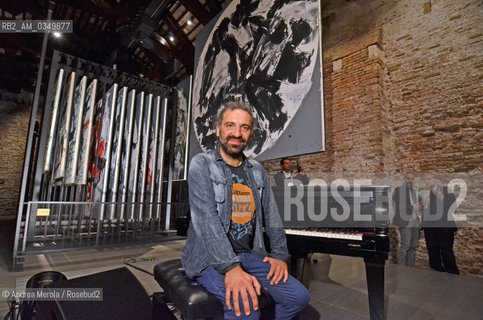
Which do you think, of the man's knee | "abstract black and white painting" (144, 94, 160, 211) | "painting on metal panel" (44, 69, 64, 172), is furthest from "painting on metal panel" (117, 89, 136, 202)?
the man's knee

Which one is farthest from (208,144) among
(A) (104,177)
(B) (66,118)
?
(B) (66,118)

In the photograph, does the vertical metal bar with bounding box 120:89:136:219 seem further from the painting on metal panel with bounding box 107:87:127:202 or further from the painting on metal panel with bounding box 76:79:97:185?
the painting on metal panel with bounding box 76:79:97:185

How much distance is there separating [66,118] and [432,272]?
268 inches

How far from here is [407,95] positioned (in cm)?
429

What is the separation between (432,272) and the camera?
3600 mm

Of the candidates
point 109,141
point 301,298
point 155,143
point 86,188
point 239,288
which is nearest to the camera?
point 239,288

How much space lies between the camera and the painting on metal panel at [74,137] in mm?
4500

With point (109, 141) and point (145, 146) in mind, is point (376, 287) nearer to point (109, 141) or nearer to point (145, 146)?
point (145, 146)

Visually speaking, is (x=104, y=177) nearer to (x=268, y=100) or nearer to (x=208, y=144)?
(x=208, y=144)

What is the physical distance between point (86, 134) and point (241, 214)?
451cm

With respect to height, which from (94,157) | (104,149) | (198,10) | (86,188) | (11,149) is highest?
(198,10)

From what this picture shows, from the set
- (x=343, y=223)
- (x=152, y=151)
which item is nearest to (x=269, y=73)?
(x=343, y=223)

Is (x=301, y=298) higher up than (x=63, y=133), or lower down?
lower down

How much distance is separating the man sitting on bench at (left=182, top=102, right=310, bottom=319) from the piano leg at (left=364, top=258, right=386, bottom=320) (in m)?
0.72
